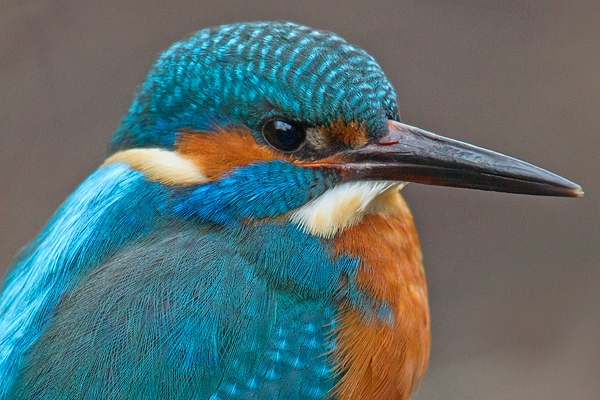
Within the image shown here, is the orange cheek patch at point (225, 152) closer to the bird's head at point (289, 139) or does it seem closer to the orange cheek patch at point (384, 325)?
the bird's head at point (289, 139)

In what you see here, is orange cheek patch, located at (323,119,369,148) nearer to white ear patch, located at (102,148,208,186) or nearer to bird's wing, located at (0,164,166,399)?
white ear patch, located at (102,148,208,186)

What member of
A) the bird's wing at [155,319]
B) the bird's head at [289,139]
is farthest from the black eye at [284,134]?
the bird's wing at [155,319]

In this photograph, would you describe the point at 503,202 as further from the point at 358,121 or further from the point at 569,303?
the point at 358,121

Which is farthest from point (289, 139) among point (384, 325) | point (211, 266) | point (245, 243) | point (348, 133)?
point (384, 325)

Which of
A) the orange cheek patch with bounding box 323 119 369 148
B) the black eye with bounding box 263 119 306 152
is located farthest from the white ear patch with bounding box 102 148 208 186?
the orange cheek patch with bounding box 323 119 369 148

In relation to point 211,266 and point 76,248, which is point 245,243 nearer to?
point 211,266

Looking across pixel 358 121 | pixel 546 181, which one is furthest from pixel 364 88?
pixel 546 181
